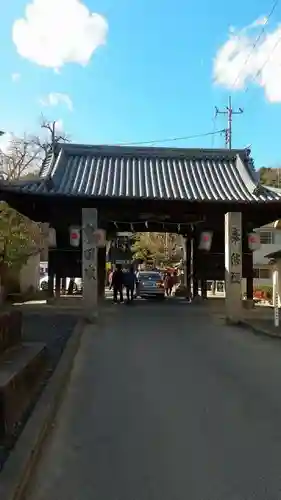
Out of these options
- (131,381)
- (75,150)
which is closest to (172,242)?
(75,150)

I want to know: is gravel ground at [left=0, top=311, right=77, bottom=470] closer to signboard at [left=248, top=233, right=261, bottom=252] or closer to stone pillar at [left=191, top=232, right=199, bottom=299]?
signboard at [left=248, top=233, right=261, bottom=252]

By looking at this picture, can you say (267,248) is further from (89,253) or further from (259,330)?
(259,330)

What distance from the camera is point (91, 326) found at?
54.5 ft

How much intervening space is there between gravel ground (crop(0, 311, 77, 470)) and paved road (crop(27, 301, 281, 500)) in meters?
0.41

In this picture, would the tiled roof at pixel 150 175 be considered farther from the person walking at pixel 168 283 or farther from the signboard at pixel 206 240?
the person walking at pixel 168 283

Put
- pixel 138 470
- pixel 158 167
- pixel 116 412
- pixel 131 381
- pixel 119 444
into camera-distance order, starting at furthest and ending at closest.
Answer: pixel 158 167 < pixel 131 381 < pixel 116 412 < pixel 119 444 < pixel 138 470

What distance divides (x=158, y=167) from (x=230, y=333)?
10.4m

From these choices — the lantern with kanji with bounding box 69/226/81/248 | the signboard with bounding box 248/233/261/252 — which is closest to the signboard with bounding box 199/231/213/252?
the signboard with bounding box 248/233/261/252

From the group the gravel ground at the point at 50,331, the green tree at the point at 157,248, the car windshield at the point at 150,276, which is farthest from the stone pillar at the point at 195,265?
the green tree at the point at 157,248

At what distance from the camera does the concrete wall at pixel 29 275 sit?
28.9 metres

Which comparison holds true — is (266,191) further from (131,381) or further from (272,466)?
(272,466)

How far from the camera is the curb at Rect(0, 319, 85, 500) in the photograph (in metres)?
4.10

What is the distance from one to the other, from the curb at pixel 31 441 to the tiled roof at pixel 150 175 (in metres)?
12.5

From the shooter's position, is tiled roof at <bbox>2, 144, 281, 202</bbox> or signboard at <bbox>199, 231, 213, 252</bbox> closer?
tiled roof at <bbox>2, 144, 281, 202</bbox>
